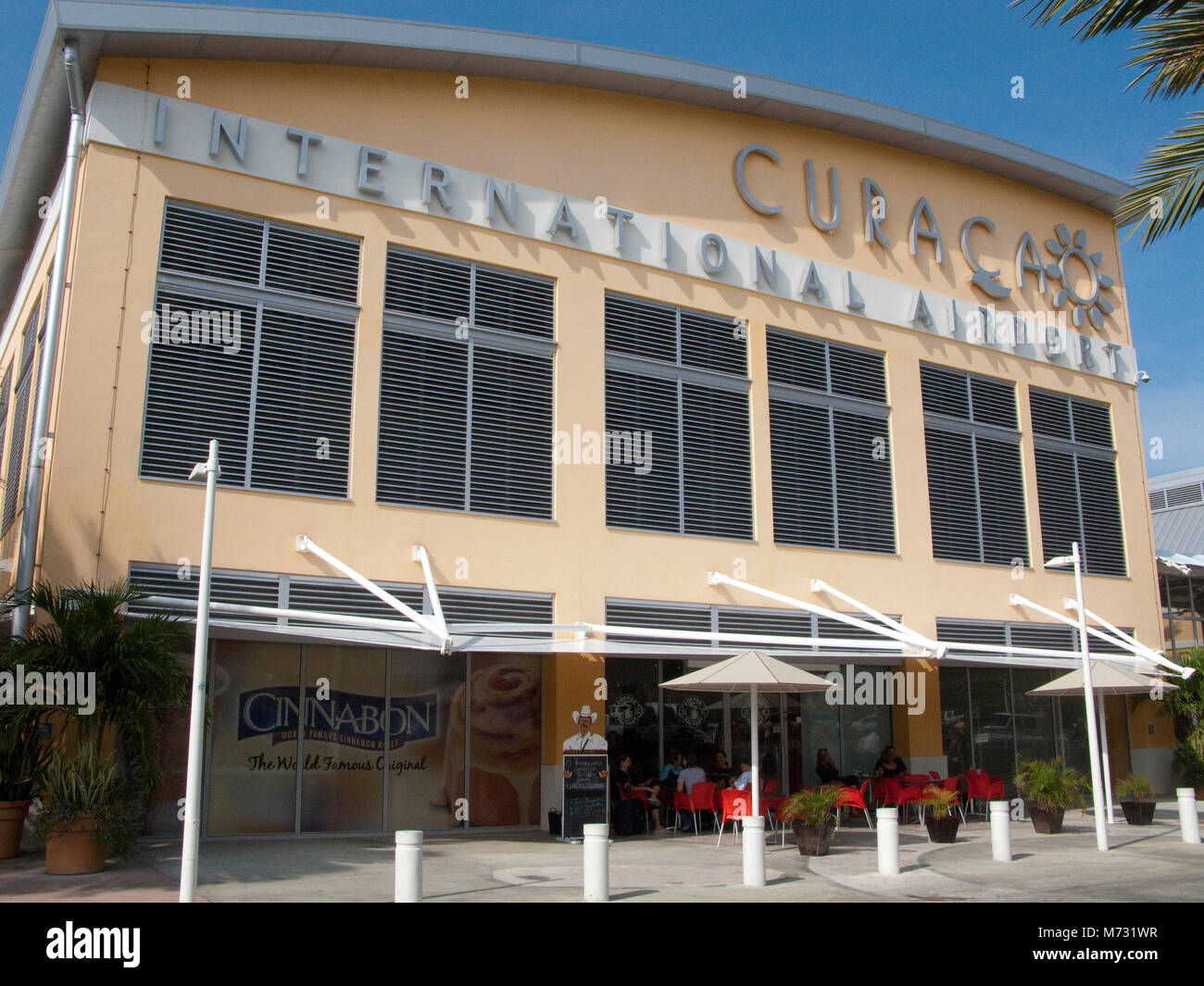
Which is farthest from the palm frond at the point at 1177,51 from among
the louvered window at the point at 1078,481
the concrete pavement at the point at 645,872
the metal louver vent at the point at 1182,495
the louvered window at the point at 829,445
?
the metal louver vent at the point at 1182,495

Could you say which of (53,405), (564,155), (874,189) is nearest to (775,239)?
(874,189)

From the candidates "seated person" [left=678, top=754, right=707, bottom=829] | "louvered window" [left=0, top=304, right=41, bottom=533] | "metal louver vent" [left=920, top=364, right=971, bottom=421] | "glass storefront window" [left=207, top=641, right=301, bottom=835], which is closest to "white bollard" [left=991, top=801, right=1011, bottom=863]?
"seated person" [left=678, top=754, right=707, bottom=829]

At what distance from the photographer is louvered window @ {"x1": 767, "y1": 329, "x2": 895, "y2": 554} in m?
21.2

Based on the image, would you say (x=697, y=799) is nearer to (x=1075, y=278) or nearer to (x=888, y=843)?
(x=888, y=843)

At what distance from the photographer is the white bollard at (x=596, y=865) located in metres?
11.2

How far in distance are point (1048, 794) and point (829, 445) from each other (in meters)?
7.55

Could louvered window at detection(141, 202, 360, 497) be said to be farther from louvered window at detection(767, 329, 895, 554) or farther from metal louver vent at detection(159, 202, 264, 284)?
louvered window at detection(767, 329, 895, 554)

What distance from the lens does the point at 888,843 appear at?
44.8 ft

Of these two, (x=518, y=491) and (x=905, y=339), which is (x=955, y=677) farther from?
(x=518, y=491)

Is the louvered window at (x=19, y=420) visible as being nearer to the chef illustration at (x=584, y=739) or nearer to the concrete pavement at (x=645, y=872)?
the concrete pavement at (x=645, y=872)

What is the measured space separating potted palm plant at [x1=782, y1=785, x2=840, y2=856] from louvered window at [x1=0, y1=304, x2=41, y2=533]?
12744 millimetres

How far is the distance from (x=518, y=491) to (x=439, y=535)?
1619 millimetres

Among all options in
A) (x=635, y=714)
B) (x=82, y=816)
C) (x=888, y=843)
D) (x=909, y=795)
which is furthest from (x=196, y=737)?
(x=909, y=795)

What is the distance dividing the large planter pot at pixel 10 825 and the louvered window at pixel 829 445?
42.6ft
